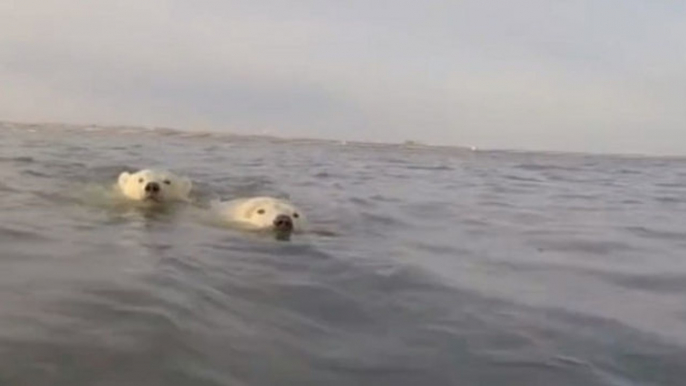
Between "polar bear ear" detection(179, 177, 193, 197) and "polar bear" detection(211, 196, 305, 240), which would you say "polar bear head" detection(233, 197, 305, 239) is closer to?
"polar bear" detection(211, 196, 305, 240)

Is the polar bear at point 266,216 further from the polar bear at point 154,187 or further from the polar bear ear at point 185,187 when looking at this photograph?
the polar bear ear at point 185,187

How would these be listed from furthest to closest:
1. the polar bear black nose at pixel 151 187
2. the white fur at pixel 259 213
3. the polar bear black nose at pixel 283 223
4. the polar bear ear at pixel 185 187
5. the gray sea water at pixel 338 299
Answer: the polar bear ear at pixel 185 187 < the polar bear black nose at pixel 151 187 < the white fur at pixel 259 213 < the polar bear black nose at pixel 283 223 < the gray sea water at pixel 338 299

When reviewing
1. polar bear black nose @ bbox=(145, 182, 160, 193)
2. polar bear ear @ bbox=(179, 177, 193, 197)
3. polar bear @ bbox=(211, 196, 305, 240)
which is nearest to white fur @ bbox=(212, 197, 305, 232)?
polar bear @ bbox=(211, 196, 305, 240)

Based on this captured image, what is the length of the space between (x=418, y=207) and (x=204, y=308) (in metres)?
7.36

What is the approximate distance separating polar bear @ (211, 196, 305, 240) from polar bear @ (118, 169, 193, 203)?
108 centimetres

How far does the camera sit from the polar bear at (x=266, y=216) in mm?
8398

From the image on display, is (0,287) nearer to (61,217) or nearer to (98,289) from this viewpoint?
(98,289)

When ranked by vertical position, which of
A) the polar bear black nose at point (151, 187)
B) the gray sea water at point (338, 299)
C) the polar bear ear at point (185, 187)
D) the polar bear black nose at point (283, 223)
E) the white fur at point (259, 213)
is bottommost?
the gray sea water at point (338, 299)

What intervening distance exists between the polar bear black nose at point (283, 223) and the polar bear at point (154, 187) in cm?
230

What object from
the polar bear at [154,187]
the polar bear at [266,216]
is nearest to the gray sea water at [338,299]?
the polar bear at [266,216]

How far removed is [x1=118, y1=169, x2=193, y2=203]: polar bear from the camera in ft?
33.7

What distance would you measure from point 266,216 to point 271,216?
2.8 inches

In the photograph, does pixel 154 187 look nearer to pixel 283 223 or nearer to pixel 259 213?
pixel 259 213

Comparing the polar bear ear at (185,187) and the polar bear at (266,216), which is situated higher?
the polar bear ear at (185,187)
